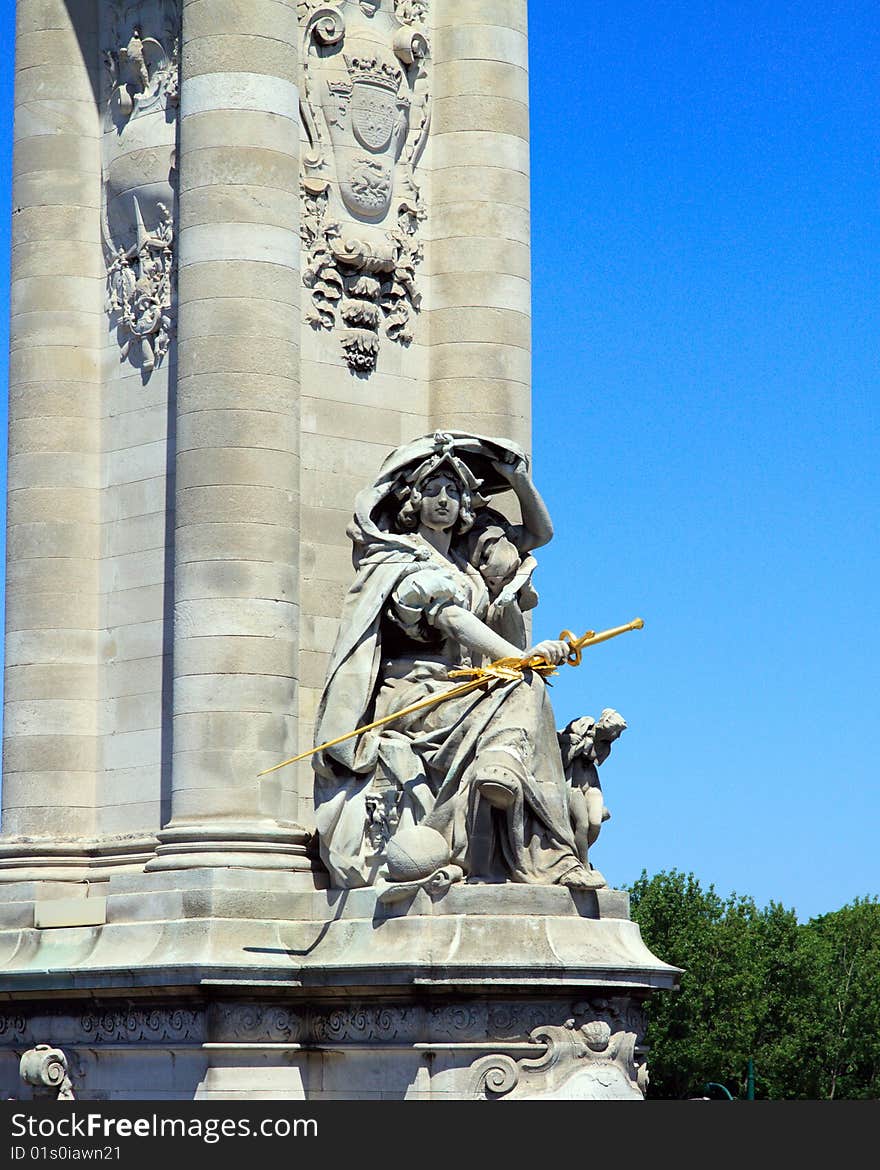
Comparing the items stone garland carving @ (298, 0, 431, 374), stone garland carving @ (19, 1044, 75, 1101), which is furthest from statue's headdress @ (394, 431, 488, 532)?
stone garland carving @ (19, 1044, 75, 1101)

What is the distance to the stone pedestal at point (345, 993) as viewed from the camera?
21453mm

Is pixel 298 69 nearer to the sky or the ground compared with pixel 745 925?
nearer to the sky

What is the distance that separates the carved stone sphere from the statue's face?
317 centimetres

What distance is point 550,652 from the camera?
22.8m

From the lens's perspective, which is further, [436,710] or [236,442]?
[236,442]

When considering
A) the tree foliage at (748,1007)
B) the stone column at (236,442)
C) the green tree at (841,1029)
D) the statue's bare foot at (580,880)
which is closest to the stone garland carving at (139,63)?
the stone column at (236,442)

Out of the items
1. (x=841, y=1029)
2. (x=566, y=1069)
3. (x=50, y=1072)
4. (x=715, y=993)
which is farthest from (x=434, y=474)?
(x=841, y=1029)

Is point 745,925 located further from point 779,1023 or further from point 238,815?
point 238,815

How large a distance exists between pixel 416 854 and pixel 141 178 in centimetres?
780

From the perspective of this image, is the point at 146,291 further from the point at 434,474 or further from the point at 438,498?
the point at 438,498

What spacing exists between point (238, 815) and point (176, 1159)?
161 inches

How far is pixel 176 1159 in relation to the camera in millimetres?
19891

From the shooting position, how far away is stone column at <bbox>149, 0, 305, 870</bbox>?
23.2 m

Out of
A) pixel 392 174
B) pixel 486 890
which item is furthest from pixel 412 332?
pixel 486 890
